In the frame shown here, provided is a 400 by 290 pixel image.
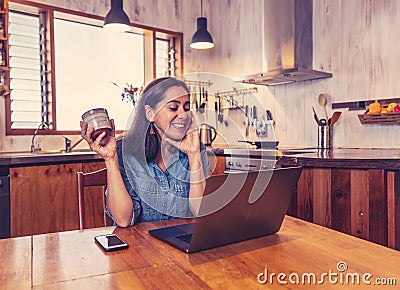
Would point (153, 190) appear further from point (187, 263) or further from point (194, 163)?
point (187, 263)

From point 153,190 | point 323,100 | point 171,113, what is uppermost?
point 323,100

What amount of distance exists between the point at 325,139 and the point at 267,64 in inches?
31.9

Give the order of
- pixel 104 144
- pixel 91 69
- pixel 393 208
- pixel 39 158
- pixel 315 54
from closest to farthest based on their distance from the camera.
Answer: pixel 104 144, pixel 393 208, pixel 39 158, pixel 315 54, pixel 91 69

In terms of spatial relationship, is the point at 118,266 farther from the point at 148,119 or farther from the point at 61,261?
the point at 148,119

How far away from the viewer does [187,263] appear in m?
0.76

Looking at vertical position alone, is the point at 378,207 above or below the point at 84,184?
below

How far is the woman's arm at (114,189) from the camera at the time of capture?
1.08 metres

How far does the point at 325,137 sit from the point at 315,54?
2.38ft

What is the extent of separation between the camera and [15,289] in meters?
0.64

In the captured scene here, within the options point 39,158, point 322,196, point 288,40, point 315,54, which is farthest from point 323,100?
point 39,158

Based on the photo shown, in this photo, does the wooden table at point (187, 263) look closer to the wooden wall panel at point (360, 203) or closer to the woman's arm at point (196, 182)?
the woman's arm at point (196, 182)

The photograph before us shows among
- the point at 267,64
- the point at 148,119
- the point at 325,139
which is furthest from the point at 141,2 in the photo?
the point at 148,119

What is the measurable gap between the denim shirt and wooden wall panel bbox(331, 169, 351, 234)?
102 cm

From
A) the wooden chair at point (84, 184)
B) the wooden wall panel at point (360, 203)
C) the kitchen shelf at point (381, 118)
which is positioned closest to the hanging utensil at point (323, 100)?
the kitchen shelf at point (381, 118)
